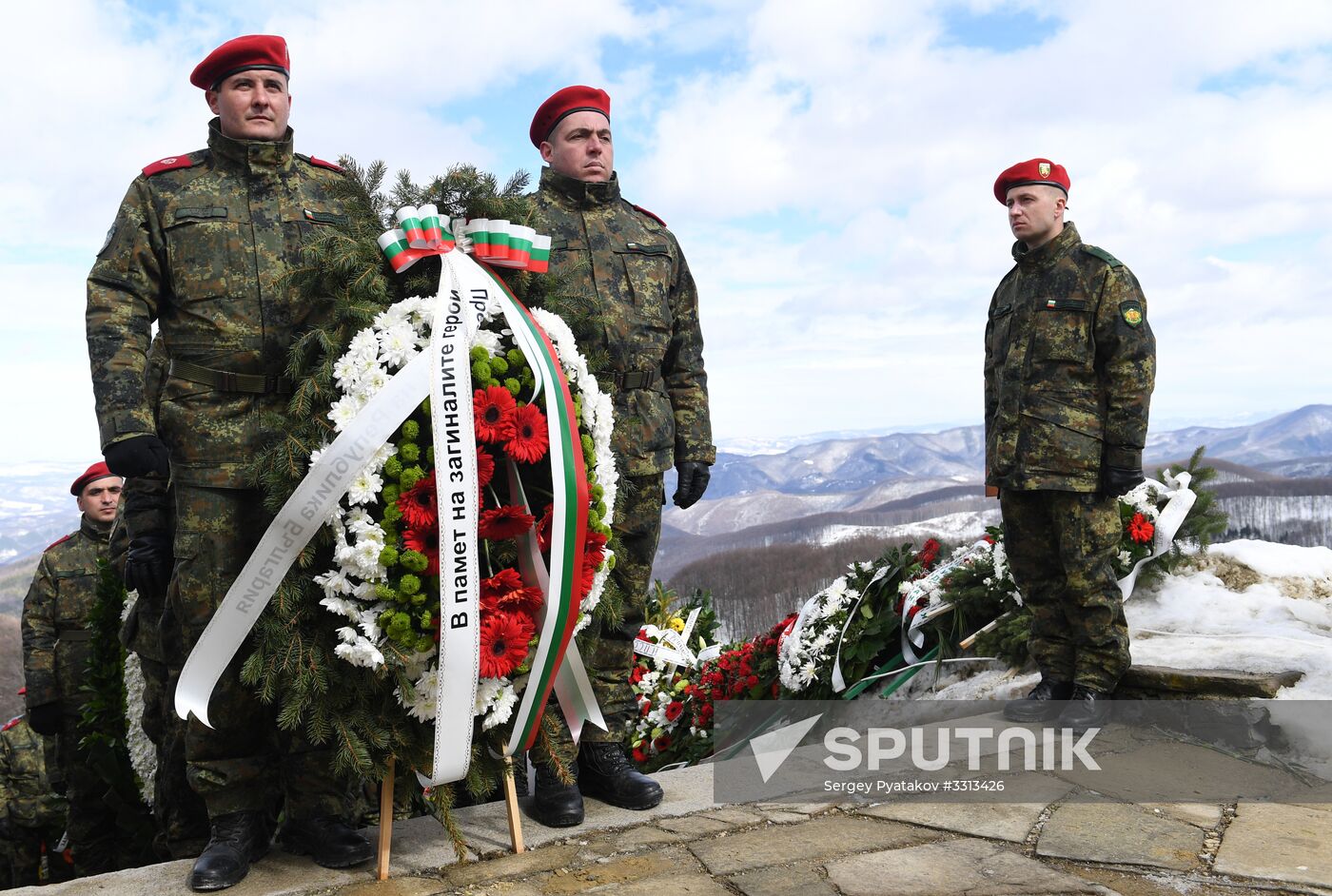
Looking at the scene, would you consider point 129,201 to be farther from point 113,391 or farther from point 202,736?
point 202,736

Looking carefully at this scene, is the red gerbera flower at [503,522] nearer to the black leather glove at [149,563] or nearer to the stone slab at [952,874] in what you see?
the black leather glove at [149,563]

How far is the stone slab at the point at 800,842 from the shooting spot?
306 centimetres

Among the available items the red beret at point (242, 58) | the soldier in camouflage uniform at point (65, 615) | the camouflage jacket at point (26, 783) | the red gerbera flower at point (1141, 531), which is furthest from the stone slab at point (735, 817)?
the camouflage jacket at point (26, 783)

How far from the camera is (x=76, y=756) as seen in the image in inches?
252

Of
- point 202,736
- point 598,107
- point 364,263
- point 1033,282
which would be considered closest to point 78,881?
point 202,736

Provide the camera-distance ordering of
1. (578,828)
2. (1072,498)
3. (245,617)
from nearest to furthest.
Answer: (245,617), (578,828), (1072,498)

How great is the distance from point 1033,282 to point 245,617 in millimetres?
3398

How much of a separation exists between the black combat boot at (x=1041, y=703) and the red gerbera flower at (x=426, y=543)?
270cm

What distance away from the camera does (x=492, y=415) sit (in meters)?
3.09

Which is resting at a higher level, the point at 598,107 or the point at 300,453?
the point at 598,107

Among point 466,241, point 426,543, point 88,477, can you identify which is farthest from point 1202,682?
point 88,477

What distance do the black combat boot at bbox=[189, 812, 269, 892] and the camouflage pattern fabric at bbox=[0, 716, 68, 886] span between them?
4704 mm

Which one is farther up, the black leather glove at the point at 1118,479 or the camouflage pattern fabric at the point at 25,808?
the black leather glove at the point at 1118,479

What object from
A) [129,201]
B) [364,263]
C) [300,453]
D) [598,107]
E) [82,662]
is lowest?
[82,662]
